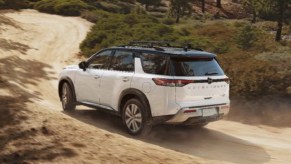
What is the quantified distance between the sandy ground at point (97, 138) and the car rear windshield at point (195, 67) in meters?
1.48

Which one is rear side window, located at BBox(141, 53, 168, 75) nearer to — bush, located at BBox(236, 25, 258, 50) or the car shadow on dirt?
the car shadow on dirt

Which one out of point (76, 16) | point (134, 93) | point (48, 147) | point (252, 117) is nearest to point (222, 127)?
point (252, 117)

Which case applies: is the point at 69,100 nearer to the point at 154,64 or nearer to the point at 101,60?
the point at 101,60

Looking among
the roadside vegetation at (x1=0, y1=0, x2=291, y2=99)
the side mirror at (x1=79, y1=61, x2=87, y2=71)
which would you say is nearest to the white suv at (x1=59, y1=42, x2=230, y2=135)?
the side mirror at (x1=79, y1=61, x2=87, y2=71)

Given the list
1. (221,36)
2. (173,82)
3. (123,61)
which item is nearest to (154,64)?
(173,82)

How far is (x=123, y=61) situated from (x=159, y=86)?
141 centimetres

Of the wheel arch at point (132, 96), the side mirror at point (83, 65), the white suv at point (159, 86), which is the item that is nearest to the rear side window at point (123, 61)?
the white suv at point (159, 86)

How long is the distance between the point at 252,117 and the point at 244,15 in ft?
171

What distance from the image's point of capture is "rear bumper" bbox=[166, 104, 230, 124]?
7949 mm

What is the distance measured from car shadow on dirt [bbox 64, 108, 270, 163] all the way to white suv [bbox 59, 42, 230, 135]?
1.61ft

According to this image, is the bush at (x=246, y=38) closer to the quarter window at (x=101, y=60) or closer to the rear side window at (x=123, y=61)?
the quarter window at (x=101, y=60)

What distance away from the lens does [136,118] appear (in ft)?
28.0

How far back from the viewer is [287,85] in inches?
470

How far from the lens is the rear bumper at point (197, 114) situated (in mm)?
7949
